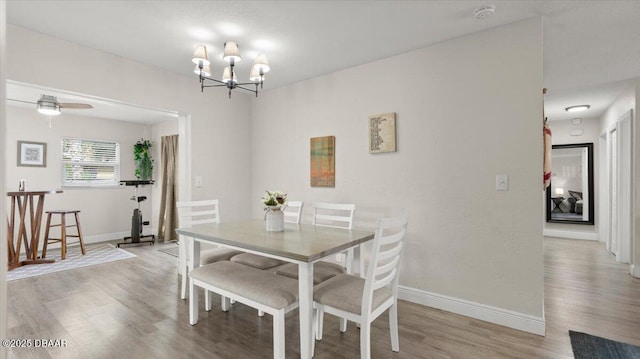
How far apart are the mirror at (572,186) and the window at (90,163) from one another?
28.9 ft

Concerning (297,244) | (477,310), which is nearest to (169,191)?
(297,244)

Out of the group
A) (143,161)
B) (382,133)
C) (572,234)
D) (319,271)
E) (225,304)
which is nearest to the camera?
(319,271)

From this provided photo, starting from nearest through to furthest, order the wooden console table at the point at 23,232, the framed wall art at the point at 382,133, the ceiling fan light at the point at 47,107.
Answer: the framed wall art at the point at 382,133, the ceiling fan light at the point at 47,107, the wooden console table at the point at 23,232

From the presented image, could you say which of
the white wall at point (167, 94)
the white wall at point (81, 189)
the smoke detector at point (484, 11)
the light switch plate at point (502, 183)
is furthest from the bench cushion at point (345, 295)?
the white wall at point (81, 189)

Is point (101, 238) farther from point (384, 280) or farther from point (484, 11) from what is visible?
point (484, 11)

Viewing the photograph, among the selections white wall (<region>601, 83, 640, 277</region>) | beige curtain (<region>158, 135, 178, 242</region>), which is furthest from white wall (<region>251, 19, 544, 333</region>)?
beige curtain (<region>158, 135, 178, 242</region>)

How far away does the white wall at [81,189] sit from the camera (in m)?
4.75

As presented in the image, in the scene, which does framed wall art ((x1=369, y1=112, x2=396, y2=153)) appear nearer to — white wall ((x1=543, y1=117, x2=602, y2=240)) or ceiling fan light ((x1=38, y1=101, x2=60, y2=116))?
ceiling fan light ((x1=38, y1=101, x2=60, y2=116))

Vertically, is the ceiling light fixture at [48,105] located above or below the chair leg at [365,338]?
above

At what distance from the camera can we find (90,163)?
5578mm

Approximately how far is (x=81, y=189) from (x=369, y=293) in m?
5.98

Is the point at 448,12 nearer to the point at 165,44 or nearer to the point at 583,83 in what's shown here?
the point at 165,44

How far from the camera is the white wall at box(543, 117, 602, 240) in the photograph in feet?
18.4

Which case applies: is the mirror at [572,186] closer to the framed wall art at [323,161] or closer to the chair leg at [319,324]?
the framed wall art at [323,161]
